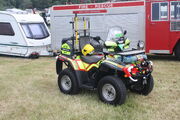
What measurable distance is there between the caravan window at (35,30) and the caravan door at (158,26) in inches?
198

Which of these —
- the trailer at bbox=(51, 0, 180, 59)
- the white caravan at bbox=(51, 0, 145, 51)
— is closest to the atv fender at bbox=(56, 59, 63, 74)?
the white caravan at bbox=(51, 0, 145, 51)

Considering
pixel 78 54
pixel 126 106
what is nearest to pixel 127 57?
pixel 126 106

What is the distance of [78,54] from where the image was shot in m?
6.45

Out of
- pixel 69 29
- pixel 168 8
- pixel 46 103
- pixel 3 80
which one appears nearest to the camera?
pixel 46 103

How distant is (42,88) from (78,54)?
4.79 feet

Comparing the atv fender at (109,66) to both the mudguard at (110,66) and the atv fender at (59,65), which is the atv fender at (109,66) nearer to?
the mudguard at (110,66)

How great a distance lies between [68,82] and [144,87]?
1755 millimetres

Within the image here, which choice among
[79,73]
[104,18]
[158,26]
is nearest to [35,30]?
[104,18]

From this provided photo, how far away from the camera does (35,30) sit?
12.8 meters

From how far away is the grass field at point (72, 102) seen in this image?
16.9ft

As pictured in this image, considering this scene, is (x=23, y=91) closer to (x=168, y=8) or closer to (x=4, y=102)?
(x=4, y=102)

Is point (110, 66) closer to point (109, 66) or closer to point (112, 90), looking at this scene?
point (109, 66)

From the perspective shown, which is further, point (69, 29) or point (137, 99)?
point (69, 29)

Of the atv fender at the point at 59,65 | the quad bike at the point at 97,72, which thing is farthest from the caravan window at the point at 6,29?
the quad bike at the point at 97,72
